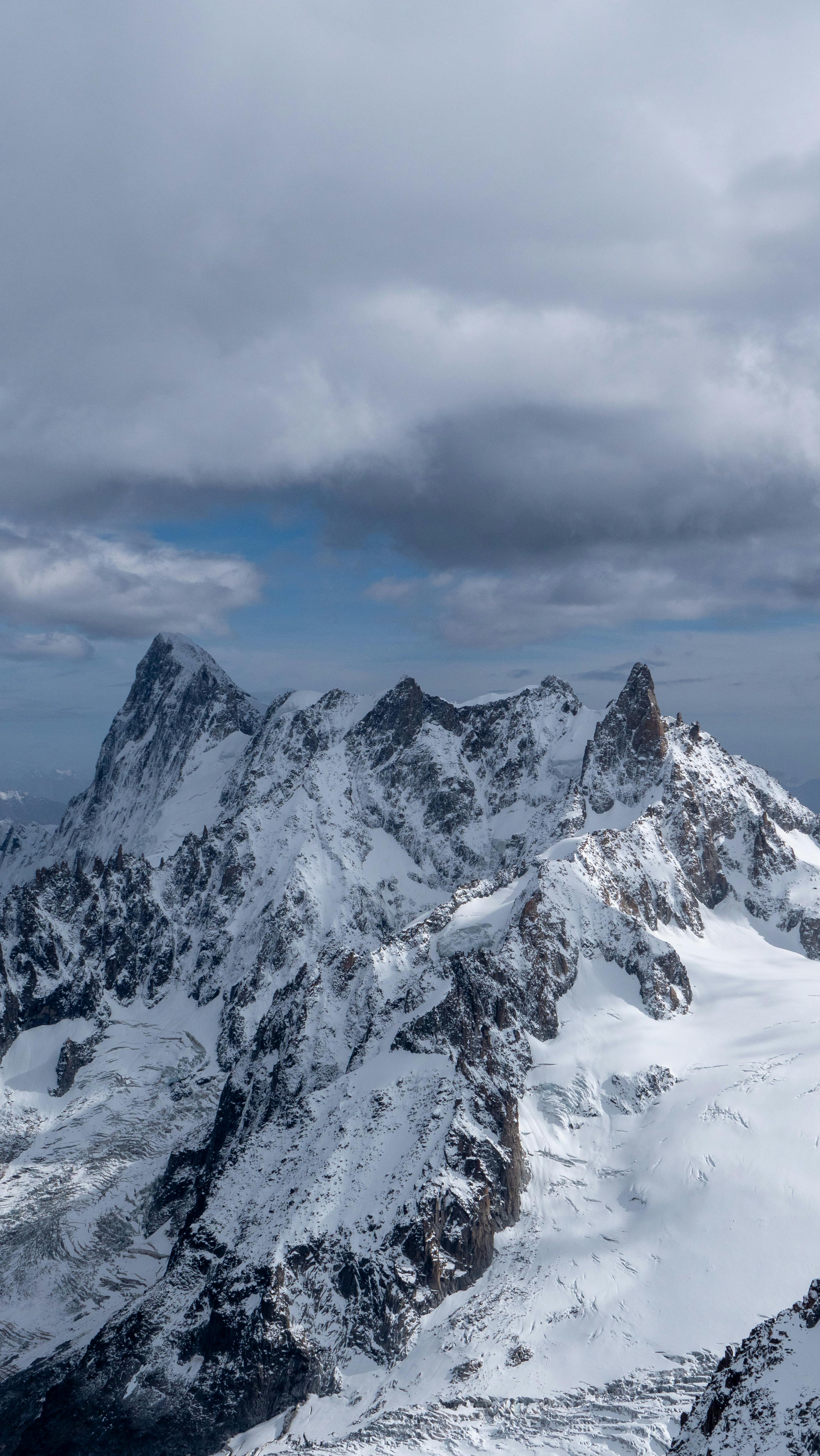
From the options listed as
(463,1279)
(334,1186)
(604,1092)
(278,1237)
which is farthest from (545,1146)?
(278,1237)

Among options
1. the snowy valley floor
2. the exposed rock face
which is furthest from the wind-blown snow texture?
the exposed rock face

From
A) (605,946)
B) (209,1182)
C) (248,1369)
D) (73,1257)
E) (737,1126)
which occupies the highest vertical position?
(605,946)

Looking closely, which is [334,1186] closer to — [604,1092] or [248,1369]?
[248,1369]

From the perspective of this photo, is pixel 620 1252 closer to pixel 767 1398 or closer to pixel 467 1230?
pixel 467 1230

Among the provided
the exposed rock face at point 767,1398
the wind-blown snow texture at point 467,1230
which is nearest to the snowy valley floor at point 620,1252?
the wind-blown snow texture at point 467,1230

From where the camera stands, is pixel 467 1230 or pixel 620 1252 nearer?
pixel 620 1252

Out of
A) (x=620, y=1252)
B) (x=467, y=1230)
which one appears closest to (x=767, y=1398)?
(x=620, y=1252)
